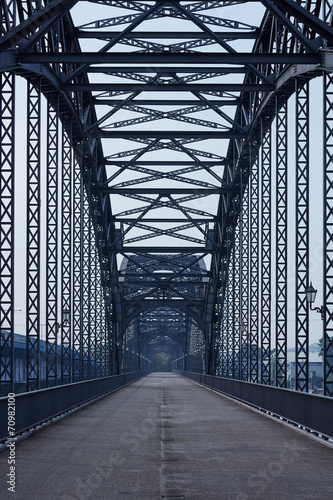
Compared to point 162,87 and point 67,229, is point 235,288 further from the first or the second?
point 162,87

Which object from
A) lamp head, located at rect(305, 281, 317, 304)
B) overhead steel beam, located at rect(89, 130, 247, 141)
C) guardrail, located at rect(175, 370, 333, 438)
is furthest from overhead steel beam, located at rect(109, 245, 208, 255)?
lamp head, located at rect(305, 281, 317, 304)

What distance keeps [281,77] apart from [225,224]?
1035 inches

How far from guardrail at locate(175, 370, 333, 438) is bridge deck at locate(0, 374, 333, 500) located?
1.53 ft

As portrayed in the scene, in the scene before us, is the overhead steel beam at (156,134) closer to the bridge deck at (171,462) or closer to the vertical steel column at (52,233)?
the vertical steel column at (52,233)

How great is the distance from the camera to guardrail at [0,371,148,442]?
1738cm

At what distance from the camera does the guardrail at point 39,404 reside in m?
17.4

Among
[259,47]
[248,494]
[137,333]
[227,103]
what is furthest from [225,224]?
[137,333]

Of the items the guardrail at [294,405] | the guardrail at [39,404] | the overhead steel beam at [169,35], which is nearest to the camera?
the guardrail at [39,404]

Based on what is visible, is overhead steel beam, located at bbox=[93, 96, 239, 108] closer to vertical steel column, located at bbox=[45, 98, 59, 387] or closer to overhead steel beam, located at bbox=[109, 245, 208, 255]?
vertical steel column, located at bbox=[45, 98, 59, 387]

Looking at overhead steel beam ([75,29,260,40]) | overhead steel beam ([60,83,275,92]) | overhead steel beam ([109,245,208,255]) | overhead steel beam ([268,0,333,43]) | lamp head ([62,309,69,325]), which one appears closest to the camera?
overhead steel beam ([268,0,333,43])

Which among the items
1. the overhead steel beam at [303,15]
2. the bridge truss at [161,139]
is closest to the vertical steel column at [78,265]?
the bridge truss at [161,139]

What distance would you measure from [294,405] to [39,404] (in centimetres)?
605

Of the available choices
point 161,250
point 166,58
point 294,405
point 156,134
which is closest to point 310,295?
point 294,405

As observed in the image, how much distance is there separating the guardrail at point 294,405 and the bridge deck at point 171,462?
1.53 ft
